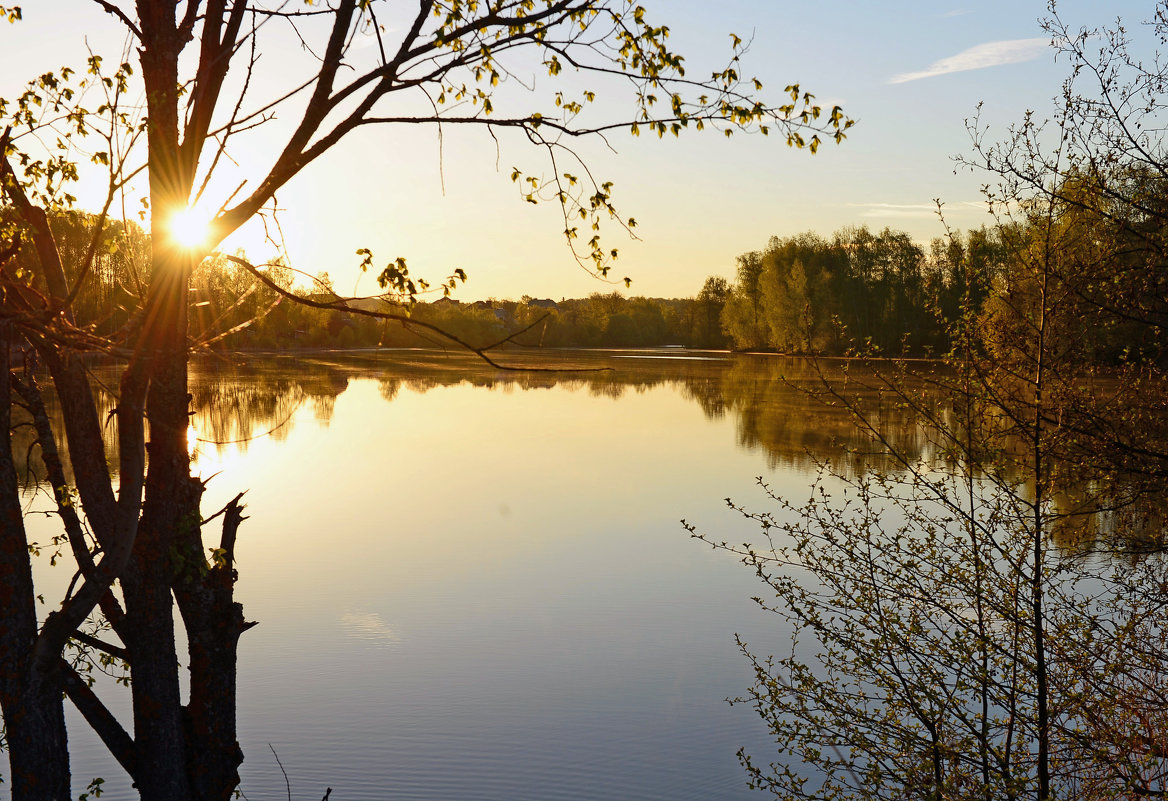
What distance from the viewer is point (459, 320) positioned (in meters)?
80.1

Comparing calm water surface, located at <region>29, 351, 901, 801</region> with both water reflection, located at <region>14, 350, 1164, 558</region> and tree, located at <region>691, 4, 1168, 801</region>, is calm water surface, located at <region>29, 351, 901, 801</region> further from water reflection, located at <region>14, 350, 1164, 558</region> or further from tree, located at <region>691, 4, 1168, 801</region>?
tree, located at <region>691, 4, 1168, 801</region>

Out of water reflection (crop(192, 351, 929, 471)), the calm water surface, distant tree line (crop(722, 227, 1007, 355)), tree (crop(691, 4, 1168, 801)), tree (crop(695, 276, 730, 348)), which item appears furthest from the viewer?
tree (crop(695, 276, 730, 348))

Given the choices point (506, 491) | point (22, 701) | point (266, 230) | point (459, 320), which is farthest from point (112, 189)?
point (459, 320)

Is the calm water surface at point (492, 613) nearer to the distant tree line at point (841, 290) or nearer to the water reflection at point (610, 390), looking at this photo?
the water reflection at point (610, 390)

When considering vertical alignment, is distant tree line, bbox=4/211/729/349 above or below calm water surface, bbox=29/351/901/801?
above

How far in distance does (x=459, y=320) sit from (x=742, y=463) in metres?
62.8

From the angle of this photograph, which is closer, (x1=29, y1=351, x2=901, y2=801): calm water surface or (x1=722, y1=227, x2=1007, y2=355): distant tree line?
(x1=29, y1=351, x2=901, y2=801): calm water surface

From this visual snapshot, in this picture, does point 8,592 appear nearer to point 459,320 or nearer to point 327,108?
point 327,108

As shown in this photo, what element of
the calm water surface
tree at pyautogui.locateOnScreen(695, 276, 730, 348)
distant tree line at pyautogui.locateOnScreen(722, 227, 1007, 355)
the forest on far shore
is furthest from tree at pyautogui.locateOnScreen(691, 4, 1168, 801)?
tree at pyautogui.locateOnScreen(695, 276, 730, 348)

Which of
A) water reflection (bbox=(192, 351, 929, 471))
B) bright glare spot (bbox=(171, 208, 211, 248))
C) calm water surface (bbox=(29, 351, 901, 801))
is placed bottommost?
calm water surface (bbox=(29, 351, 901, 801))

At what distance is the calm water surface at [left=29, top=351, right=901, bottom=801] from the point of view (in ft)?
23.6

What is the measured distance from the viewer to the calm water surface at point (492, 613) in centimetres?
719

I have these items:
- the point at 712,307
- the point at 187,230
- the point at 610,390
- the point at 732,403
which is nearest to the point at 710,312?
the point at 712,307

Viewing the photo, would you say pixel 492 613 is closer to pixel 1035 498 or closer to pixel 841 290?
pixel 1035 498
